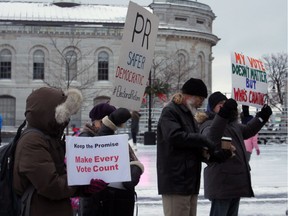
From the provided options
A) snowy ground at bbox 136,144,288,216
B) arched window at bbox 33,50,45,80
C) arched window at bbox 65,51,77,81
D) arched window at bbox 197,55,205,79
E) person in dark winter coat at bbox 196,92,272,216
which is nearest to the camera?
person in dark winter coat at bbox 196,92,272,216

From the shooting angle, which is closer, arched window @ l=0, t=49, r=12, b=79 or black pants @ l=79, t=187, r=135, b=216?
black pants @ l=79, t=187, r=135, b=216

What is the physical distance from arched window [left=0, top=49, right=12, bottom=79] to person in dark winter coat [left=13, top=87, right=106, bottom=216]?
53.2m

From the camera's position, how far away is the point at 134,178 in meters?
5.23

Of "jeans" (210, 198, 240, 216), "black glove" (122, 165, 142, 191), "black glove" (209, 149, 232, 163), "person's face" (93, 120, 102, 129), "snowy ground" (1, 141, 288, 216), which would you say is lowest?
"snowy ground" (1, 141, 288, 216)

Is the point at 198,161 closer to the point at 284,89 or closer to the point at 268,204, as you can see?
the point at 268,204

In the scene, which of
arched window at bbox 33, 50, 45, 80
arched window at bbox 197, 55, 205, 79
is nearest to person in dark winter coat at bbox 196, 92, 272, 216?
arched window at bbox 33, 50, 45, 80

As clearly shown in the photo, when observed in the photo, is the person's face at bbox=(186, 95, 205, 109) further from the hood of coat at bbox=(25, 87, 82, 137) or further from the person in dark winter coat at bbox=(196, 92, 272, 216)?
the hood of coat at bbox=(25, 87, 82, 137)

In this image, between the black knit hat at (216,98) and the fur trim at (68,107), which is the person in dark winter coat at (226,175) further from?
the fur trim at (68,107)

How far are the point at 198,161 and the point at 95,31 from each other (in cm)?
5142

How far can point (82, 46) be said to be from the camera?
55750 millimetres

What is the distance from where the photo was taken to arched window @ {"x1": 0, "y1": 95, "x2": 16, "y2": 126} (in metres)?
54.3

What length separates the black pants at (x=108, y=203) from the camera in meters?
5.38

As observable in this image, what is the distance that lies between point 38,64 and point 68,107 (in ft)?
175

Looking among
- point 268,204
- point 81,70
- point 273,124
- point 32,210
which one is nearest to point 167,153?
point 32,210
